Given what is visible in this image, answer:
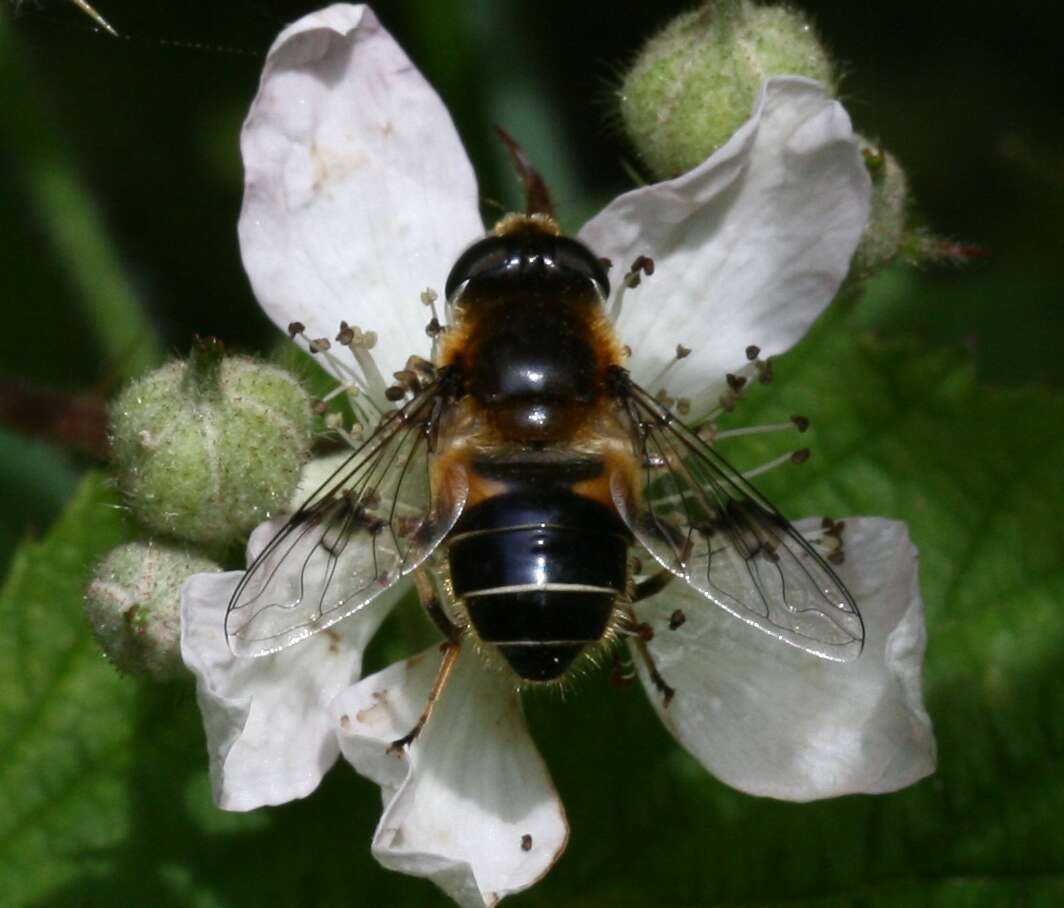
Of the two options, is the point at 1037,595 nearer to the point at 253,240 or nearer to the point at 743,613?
the point at 743,613

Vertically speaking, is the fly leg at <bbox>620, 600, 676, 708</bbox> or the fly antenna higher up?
the fly antenna

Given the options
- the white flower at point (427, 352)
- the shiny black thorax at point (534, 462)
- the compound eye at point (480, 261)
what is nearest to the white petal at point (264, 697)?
the white flower at point (427, 352)

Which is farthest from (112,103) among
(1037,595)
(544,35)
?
(1037,595)

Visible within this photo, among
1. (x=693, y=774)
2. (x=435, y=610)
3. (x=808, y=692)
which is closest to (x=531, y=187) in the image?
(x=435, y=610)

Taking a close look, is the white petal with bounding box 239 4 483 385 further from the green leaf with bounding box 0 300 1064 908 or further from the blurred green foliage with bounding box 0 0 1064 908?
the green leaf with bounding box 0 300 1064 908

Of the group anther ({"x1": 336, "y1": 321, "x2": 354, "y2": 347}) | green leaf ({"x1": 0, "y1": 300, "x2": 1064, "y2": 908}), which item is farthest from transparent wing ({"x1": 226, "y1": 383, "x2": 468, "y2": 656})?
green leaf ({"x1": 0, "y1": 300, "x2": 1064, "y2": 908})

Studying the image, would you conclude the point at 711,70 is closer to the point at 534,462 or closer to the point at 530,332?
the point at 530,332
